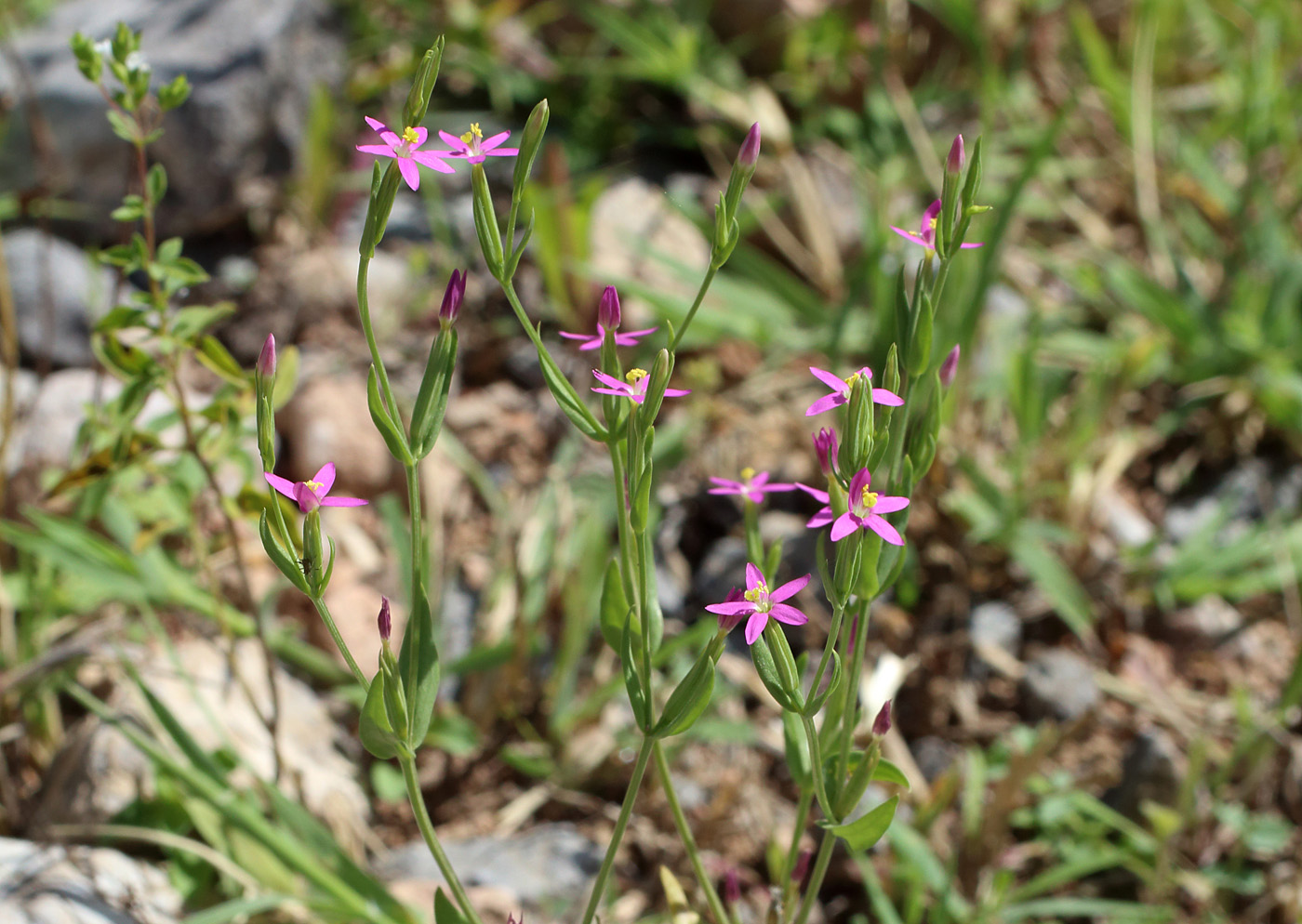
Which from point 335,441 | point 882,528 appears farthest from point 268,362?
point 335,441

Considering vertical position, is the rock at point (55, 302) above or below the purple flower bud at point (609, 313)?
below

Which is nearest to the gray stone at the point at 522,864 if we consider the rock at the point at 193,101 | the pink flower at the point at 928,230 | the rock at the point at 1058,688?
the rock at the point at 1058,688

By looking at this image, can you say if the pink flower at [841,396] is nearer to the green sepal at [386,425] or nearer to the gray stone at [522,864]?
the green sepal at [386,425]

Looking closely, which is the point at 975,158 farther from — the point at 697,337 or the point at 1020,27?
the point at 1020,27

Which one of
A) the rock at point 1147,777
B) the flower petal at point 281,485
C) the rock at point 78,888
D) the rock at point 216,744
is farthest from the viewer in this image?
the rock at point 1147,777

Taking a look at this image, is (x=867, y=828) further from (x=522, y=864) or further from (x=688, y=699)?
(x=522, y=864)

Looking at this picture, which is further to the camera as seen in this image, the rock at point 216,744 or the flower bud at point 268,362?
the rock at point 216,744
